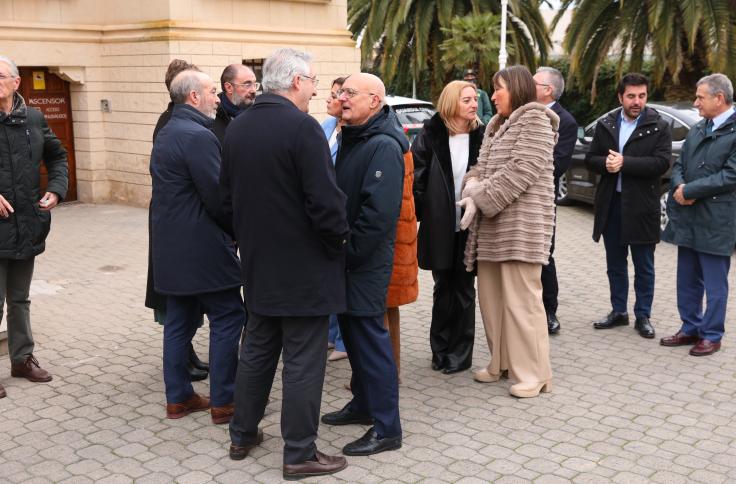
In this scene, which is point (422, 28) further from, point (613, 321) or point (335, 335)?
point (335, 335)

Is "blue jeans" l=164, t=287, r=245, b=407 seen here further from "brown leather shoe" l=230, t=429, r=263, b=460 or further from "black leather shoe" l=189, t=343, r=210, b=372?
"black leather shoe" l=189, t=343, r=210, b=372

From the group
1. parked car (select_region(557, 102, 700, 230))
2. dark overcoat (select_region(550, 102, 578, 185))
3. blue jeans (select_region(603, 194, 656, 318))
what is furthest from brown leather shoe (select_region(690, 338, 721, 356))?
parked car (select_region(557, 102, 700, 230))

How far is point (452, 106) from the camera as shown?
5531 mm

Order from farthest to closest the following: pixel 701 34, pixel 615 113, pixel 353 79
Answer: pixel 701 34 < pixel 615 113 < pixel 353 79

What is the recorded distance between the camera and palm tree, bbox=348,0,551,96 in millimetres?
22203

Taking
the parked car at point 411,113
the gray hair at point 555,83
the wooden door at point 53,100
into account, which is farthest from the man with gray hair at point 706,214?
the wooden door at point 53,100

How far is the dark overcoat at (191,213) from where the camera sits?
15.2 feet

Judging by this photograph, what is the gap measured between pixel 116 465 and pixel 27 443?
62 centimetres

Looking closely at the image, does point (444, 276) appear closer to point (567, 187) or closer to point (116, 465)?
point (116, 465)

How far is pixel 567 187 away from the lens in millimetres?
13023

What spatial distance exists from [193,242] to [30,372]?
1.77 meters

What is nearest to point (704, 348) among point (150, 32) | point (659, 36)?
point (150, 32)

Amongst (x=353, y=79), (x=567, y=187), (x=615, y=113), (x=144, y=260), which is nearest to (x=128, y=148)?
(x=144, y=260)

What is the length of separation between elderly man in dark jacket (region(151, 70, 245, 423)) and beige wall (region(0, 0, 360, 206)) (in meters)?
8.06
